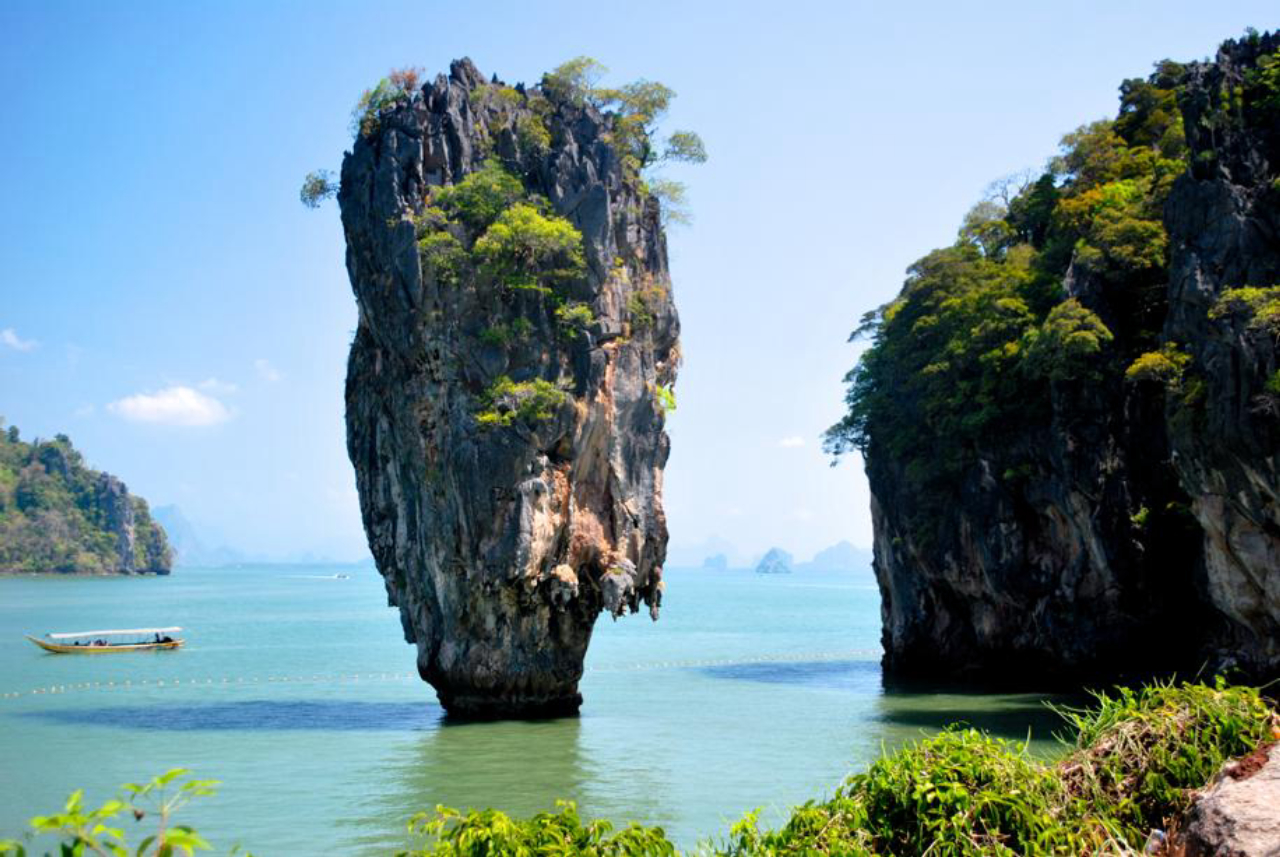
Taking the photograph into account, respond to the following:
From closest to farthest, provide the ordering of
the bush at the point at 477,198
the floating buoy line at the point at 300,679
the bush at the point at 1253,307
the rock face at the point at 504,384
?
the bush at the point at 1253,307 → the rock face at the point at 504,384 → the bush at the point at 477,198 → the floating buoy line at the point at 300,679

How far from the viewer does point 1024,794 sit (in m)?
7.11

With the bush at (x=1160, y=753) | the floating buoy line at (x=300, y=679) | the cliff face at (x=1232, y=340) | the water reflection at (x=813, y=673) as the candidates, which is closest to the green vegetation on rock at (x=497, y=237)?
the cliff face at (x=1232, y=340)

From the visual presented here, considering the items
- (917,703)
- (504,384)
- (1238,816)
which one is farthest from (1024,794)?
(917,703)

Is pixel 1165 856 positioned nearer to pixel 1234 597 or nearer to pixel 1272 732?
pixel 1272 732

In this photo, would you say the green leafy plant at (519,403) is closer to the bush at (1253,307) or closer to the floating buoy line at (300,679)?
the bush at (1253,307)

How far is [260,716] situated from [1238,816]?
2536 centimetres

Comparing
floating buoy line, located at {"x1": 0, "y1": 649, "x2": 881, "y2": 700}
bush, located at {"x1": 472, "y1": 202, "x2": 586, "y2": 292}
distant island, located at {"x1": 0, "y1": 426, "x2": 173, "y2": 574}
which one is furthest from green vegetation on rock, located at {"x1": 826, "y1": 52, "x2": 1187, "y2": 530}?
distant island, located at {"x1": 0, "y1": 426, "x2": 173, "y2": 574}

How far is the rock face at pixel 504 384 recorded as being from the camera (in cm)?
2577

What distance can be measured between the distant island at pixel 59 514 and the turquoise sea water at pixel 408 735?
87672mm

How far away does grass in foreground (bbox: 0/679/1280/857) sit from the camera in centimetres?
682

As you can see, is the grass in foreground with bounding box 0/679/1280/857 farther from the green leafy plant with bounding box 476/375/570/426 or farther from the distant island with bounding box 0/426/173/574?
the distant island with bounding box 0/426/173/574

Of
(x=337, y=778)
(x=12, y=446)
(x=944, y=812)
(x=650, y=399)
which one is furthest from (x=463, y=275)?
(x=12, y=446)

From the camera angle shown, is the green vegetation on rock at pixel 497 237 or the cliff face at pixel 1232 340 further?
the green vegetation on rock at pixel 497 237

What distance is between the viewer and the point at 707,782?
1984cm
